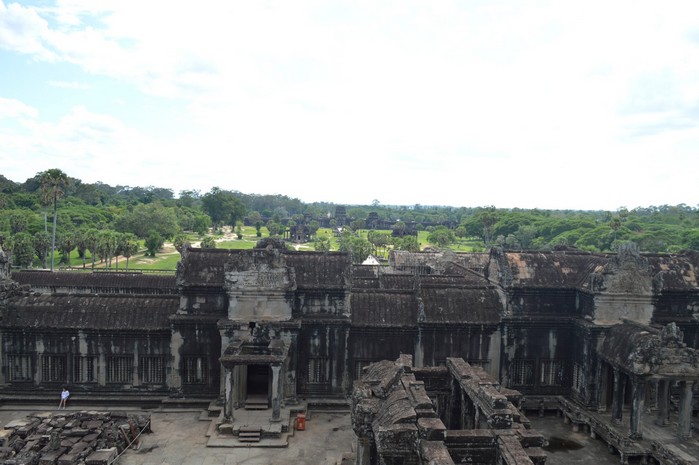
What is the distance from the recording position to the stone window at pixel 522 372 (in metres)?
27.1

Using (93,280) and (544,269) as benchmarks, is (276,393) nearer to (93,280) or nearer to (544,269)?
(544,269)

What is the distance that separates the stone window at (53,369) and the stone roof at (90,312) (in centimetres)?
162

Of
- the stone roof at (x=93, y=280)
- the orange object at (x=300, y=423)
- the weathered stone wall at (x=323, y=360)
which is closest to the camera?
the orange object at (x=300, y=423)

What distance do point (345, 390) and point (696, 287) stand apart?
781 inches

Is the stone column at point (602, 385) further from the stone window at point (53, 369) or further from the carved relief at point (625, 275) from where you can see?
the stone window at point (53, 369)

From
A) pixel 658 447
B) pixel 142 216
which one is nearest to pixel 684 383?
pixel 658 447

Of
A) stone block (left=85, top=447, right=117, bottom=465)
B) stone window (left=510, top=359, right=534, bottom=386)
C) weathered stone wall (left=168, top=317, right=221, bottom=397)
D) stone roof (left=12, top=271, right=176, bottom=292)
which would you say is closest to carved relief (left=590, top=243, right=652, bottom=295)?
stone window (left=510, top=359, right=534, bottom=386)

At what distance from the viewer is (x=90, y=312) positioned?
85.4 ft

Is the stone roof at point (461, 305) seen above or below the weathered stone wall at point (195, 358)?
above

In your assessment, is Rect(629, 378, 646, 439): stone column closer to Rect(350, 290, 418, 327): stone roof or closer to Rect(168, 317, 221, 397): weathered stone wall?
Rect(350, 290, 418, 327): stone roof

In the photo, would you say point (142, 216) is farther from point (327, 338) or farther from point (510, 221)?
point (510, 221)

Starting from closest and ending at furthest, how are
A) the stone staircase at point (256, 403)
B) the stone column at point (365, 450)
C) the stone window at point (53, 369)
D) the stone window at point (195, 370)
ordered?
1. the stone column at point (365, 450)
2. the stone staircase at point (256, 403)
3. the stone window at point (53, 369)
4. the stone window at point (195, 370)

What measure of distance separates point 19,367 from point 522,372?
1019 inches

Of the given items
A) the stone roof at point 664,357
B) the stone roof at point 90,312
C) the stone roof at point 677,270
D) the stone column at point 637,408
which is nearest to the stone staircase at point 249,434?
the stone roof at point 90,312
